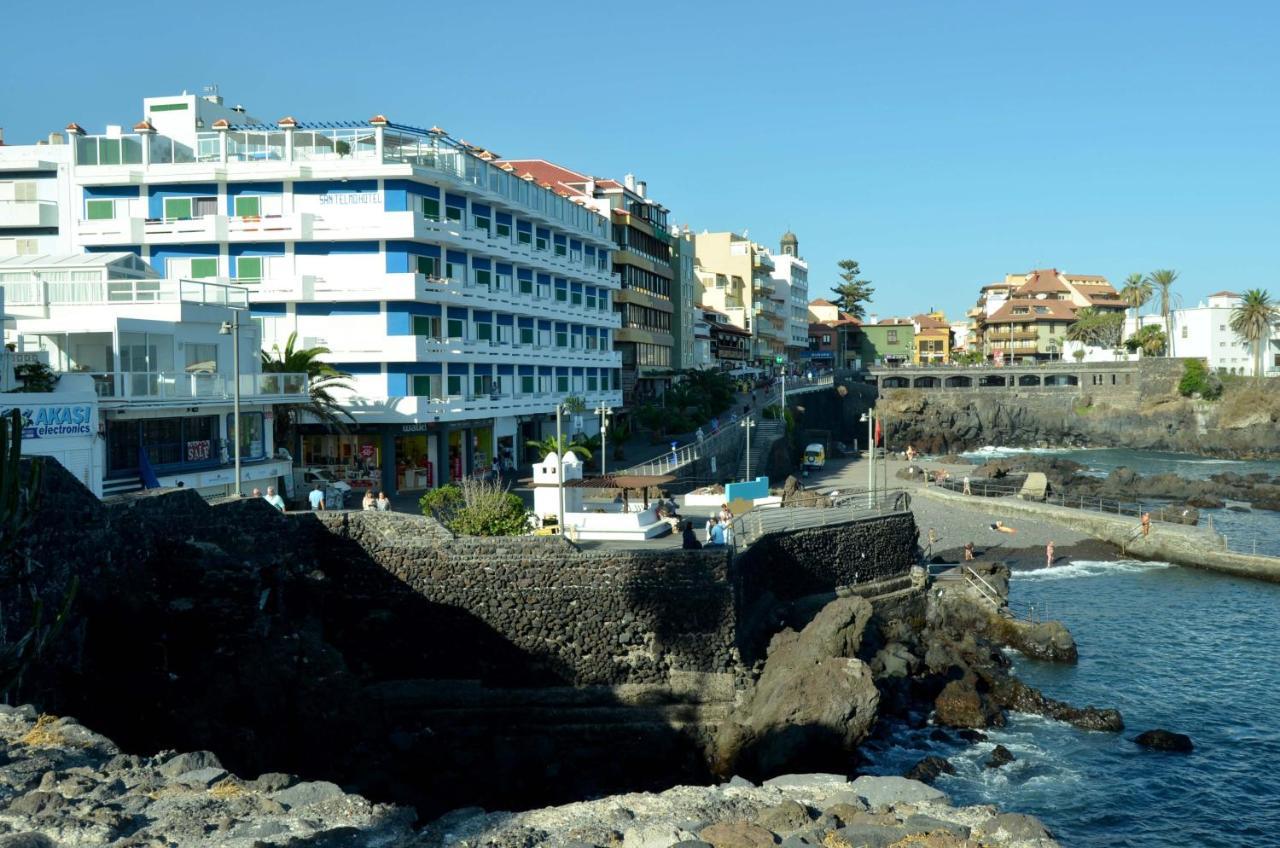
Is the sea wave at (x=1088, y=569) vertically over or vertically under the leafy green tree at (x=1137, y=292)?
under

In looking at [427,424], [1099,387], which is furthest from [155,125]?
[1099,387]

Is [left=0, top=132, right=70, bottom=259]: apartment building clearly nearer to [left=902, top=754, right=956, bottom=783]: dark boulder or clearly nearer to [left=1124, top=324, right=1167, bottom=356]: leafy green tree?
[left=902, top=754, right=956, bottom=783]: dark boulder

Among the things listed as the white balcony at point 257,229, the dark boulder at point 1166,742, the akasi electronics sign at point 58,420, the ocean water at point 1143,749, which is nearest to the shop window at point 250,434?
the akasi electronics sign at point 58,420

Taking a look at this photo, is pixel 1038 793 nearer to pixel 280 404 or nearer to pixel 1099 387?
pixel 280 404

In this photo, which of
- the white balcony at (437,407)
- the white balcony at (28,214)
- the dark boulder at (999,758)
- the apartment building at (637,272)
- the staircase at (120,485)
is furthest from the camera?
the apartment building at (637,272)

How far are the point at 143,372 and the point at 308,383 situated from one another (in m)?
7.41

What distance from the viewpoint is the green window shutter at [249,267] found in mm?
41094

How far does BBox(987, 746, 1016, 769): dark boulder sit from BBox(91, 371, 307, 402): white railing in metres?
21.9

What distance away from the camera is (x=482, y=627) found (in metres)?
25.6

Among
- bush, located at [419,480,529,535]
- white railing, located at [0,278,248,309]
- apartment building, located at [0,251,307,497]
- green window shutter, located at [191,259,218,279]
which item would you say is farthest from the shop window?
bush, located at [419,480,529,535]

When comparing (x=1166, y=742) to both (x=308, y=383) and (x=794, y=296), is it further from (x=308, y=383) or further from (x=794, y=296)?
(x=794, y=296)

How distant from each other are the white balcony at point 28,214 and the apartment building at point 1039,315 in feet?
358

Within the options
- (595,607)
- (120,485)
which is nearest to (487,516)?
(595,607)

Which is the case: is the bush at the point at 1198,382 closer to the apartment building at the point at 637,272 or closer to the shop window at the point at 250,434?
the apartment building at the point at 637,272
